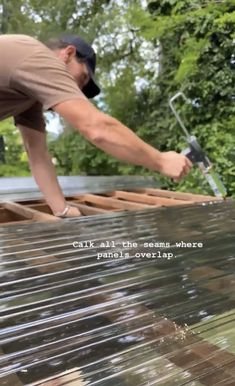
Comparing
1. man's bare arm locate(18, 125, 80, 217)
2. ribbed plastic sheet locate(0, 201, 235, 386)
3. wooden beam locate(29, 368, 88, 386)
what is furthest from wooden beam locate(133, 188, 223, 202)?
wooden beam locate(29, 368, 88, 386)

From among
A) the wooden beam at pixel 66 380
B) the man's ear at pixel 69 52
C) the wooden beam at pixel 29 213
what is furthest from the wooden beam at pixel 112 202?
the wooden beam at pixel 66 380

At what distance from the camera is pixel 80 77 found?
1509 mm

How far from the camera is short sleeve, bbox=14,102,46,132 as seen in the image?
5.83ft

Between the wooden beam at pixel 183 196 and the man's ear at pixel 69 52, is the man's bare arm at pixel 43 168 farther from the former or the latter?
the wooden beam at pixel 183 196

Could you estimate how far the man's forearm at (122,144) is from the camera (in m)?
1.20

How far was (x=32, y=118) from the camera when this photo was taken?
5.94 feet

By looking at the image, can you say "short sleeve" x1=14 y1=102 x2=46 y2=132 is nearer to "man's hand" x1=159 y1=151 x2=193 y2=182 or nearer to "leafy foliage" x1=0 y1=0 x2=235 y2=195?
"man's hand" x1=159 y1=151 x2=193 y2=182

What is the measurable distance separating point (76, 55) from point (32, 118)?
0.45 meters

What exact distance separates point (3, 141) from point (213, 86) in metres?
3.17

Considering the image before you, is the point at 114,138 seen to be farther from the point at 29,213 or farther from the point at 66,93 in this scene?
the point at 29,213

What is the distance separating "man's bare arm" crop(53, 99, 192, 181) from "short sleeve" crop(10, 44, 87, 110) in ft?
0.08

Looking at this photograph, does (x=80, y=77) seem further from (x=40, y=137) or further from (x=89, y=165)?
(x=89, y=165)

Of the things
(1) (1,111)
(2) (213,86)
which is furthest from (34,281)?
(2) (213,86)

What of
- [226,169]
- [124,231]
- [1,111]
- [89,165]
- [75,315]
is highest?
[1,111]
